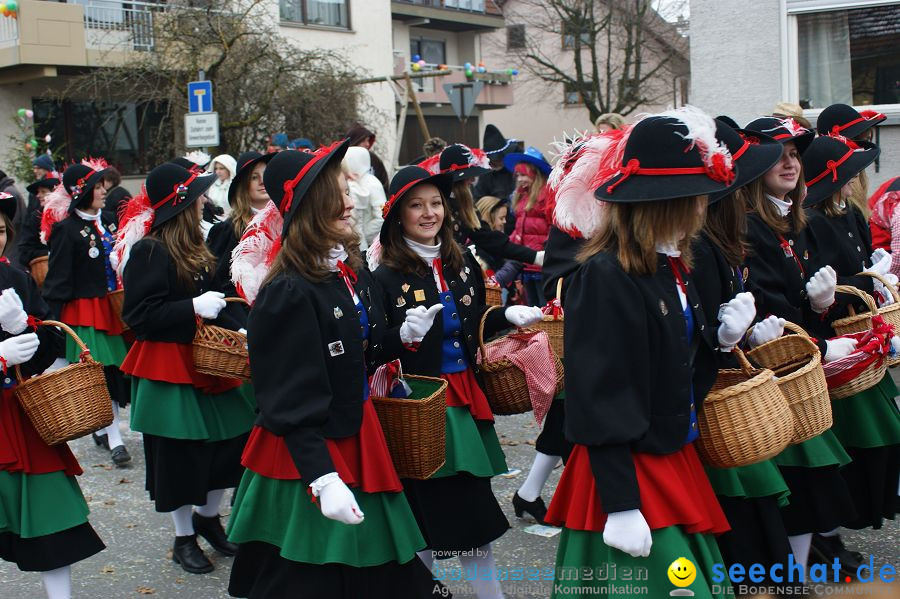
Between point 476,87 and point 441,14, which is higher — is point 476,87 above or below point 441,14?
below

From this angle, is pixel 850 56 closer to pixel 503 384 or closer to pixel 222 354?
pixel 503 384

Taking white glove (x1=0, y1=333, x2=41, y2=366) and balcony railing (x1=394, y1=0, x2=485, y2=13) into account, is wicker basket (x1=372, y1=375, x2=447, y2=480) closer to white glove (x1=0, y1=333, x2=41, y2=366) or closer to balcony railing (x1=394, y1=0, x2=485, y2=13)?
white glove (x1=0, y1=333, x2=41, y2=366)

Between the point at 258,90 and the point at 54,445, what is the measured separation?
1604 cm

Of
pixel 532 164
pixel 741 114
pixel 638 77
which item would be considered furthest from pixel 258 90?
pixel 638 77

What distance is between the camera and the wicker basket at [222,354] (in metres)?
4.73

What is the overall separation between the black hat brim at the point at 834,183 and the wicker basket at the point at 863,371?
1.79ft

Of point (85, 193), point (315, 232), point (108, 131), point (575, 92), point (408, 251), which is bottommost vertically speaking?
point (408, 251)

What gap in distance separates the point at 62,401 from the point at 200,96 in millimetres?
9696

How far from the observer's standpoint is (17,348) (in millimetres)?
4035

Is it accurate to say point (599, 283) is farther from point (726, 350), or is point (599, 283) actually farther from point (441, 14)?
point (441, 14)

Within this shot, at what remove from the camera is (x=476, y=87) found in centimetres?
1543

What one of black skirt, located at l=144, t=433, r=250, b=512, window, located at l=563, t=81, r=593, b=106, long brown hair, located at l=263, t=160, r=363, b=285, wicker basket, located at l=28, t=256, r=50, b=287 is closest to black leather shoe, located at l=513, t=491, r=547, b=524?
black skirt, located at l=144, t=433, r=250, b=512

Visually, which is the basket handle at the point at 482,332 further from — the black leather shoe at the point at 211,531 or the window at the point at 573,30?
the window at the point at 573,30

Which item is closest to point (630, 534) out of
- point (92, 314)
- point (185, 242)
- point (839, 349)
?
point (839, 349)
